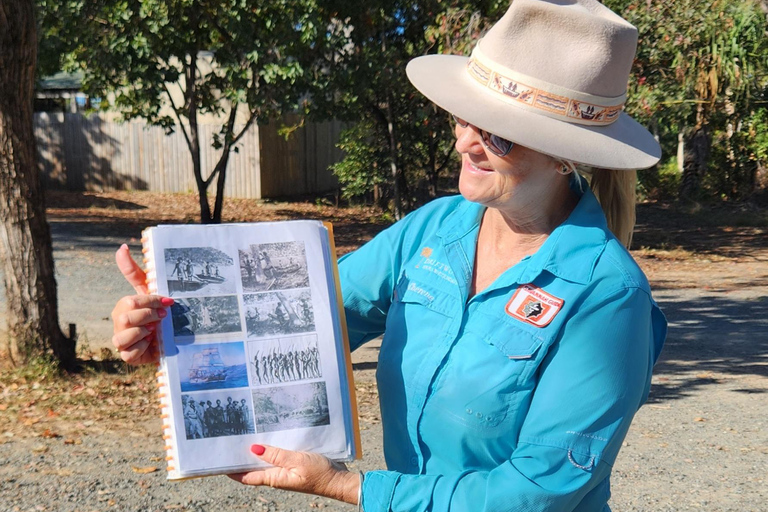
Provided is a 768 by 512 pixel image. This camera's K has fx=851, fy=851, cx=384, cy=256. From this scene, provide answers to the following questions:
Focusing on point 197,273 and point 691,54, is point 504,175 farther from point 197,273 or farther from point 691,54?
point 691,54

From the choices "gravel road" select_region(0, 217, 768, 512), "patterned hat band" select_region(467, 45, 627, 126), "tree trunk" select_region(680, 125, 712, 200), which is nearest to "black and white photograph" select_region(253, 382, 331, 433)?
"patterned hat band" select_region(467, 45, 627, 126)

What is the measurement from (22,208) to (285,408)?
5121mm

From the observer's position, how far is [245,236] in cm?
206

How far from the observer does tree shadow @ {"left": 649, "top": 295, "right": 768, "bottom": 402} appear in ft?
24.7

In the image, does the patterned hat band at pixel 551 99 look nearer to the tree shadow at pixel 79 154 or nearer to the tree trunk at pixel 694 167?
the tree trunk at pixel 694 167

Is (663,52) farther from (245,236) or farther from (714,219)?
(245,236)

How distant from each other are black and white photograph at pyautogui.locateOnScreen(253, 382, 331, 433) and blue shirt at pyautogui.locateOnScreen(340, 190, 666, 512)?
0.66 ft

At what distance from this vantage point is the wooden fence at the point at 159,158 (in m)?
22.8

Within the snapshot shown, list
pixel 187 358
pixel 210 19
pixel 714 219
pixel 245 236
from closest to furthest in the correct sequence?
pixel 187 358 < pixel 245 236 < pixel 210 19 < pixel 714 219

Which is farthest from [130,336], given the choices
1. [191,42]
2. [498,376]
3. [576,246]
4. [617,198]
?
[191,42]

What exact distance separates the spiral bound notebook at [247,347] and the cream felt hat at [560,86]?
0.56 m

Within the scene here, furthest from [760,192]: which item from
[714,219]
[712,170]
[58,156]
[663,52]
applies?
[58,156]

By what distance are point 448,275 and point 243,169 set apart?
21.1 meters

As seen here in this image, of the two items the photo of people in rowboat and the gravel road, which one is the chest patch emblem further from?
the gravel road
